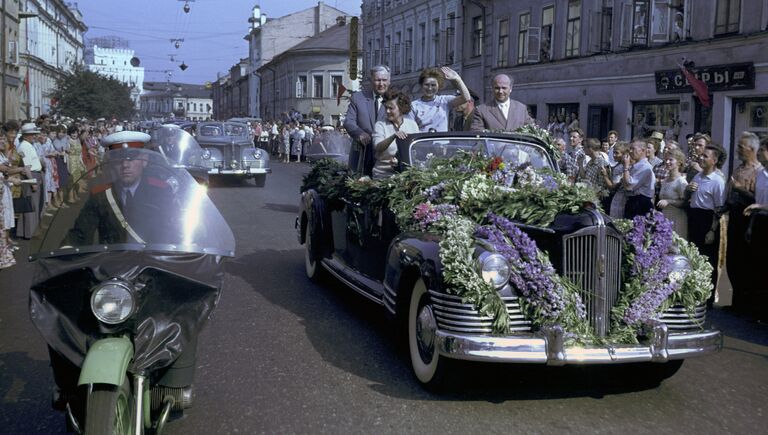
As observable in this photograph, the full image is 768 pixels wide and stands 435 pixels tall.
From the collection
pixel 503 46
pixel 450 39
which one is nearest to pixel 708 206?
pixel 503 46

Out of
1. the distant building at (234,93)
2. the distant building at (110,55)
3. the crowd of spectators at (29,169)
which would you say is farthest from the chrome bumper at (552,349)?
the distant building at (110,55)

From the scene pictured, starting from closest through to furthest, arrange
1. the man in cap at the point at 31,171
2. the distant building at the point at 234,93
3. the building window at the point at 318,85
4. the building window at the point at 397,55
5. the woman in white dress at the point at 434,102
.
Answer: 1. the woman in white dress at the point at 434,102
2. the man in cap at the point at 31,171
3. the building window at the point at 397,55
4. the building window at the point at 318,85
5. the distant building at the point at 234,93

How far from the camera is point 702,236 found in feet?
28.7

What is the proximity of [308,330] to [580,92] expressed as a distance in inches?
855

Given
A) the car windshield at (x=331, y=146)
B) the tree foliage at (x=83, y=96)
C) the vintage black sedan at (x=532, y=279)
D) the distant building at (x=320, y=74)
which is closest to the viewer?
the vintage black sedan at (x=532, y=279)

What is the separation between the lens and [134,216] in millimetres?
3953

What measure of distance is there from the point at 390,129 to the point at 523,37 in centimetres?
2486

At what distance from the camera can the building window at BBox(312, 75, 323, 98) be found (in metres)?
72.9

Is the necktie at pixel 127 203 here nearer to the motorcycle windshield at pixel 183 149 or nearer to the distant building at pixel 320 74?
the motorcycle windshield at pixel 183 149

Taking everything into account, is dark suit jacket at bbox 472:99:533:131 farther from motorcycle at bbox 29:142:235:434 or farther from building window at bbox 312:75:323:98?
building window at bbox 312:75:323:98

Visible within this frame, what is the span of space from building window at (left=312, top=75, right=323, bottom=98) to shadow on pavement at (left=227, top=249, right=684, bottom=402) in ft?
216

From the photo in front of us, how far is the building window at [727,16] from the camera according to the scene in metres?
20.0

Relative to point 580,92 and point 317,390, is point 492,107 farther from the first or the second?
point 580,92

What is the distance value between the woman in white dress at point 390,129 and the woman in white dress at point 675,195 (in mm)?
3136
